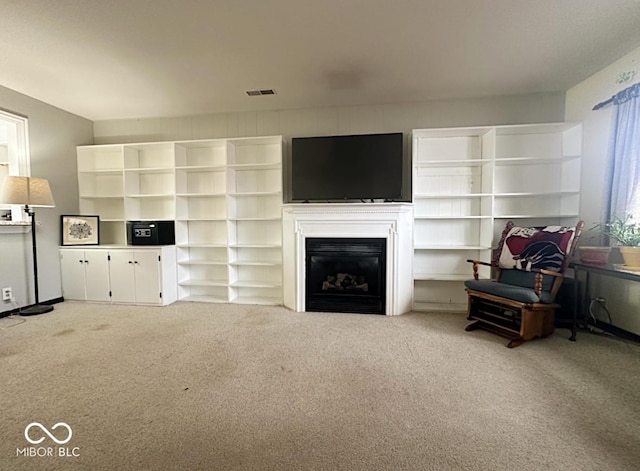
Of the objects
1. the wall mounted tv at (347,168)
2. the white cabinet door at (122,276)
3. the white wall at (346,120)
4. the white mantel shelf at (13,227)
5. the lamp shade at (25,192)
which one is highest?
the white wall at (346,120)

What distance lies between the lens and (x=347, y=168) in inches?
141

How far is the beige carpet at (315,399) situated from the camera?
1364mm

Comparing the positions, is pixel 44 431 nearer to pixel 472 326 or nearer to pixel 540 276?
pixel 472 326

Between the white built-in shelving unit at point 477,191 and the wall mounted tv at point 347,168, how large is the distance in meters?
0.29

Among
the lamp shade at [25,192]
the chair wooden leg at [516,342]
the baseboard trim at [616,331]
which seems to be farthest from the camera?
the lamp shade at [25,192]

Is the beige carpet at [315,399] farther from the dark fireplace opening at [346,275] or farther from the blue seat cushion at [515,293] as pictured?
the dark fireplace opening at [346,275]

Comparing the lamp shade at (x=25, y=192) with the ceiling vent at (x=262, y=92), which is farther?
the ceiling vent at (x=262, y=92)

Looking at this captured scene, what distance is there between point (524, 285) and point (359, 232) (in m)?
1.74

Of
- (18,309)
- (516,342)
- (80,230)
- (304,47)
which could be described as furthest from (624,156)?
(18,309)

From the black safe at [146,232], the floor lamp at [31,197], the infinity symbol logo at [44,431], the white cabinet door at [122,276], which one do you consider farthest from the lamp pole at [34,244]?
the infinity symbol logo at [44,431]

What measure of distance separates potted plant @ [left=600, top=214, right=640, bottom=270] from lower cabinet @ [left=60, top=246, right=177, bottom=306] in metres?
4.65

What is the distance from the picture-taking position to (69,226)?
12.9 ft

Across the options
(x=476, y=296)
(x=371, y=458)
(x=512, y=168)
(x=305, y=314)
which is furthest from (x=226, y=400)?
(x=512, y=168)
